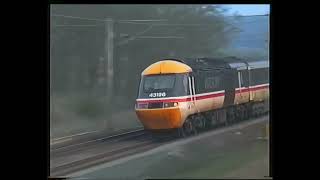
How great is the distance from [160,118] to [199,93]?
48 cm

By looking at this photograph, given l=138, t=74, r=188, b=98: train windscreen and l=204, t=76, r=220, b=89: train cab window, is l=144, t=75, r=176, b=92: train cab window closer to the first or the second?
l=138, t=74, r=188, b=98: train windscreen

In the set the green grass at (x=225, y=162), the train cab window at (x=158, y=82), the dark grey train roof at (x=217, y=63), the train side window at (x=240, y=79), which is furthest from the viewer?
the train side window at (x=240, y=79)

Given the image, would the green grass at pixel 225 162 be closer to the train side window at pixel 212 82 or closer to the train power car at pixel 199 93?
the train power car at pixel 199 93

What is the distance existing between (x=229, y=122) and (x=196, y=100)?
1.35ft

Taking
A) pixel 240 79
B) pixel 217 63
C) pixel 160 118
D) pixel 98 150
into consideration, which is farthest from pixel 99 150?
pixel 240 79

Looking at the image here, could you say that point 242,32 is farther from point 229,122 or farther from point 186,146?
point 186,146

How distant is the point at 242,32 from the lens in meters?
5.48

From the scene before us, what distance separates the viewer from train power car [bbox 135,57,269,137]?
17.8ft

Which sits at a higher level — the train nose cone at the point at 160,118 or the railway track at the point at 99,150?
the train nose cone at the point at 160,118

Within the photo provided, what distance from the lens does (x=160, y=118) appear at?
5430 millimetres

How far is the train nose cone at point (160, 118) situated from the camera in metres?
5.42

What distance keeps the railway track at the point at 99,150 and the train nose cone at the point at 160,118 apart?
104mm

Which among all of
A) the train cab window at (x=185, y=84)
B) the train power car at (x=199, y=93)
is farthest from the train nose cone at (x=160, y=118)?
the train cab window at (x=185, y=84)
